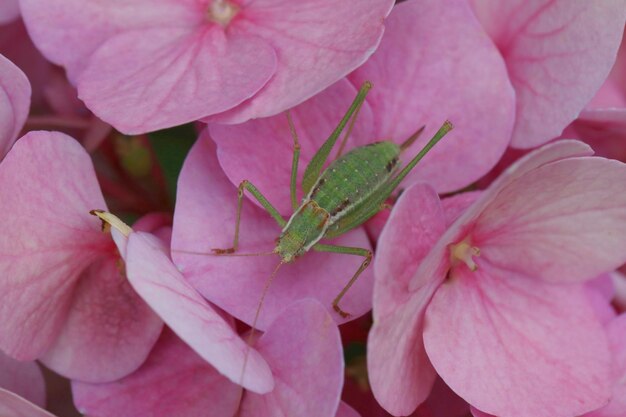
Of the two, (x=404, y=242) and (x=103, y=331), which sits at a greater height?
(x=404, y=242)

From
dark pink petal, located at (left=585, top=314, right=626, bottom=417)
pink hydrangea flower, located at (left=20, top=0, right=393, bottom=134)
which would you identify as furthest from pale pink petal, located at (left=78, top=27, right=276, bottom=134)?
dark pink petal, located at (left=585, top=314, right=626, bottom=417)

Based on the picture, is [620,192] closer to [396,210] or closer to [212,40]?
[396,210]

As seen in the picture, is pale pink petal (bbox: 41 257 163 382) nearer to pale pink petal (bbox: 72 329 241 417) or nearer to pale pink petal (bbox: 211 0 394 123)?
pale pink petal (bbox: 72 329 241 417)

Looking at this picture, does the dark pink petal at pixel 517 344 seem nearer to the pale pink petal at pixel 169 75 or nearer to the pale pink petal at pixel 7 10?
the pale pink petal at pixel 169 75

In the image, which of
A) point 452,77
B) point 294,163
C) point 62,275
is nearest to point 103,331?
point 62,275

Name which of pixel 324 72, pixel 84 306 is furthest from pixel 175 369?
pixel 324 72

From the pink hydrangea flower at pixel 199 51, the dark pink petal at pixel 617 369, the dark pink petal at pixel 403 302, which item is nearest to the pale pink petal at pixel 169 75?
the pink hydrangea flower at pixel 199 51

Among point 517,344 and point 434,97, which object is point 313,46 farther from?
point 517,344
